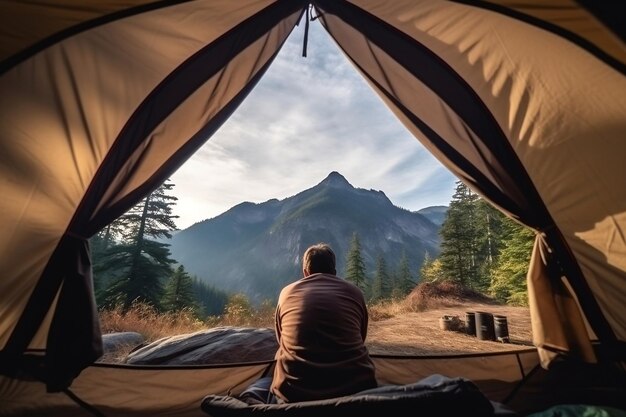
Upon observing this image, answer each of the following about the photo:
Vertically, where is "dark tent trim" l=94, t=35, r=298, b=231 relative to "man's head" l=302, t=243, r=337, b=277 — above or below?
above

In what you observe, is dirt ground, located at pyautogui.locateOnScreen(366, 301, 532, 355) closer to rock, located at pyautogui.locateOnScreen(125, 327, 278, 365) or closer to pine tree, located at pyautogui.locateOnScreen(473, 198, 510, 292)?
rock, located at pyautogui.locateOnScreen(125, 327, 278, 365)

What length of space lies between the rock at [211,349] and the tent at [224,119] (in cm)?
76

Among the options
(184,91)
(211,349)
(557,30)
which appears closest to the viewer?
(557,30)

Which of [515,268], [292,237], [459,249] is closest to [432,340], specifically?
[515,268]

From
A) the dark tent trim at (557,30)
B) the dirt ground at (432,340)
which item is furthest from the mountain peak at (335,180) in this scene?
the dark tent trim at (557,30)

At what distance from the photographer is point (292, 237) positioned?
12350 cm

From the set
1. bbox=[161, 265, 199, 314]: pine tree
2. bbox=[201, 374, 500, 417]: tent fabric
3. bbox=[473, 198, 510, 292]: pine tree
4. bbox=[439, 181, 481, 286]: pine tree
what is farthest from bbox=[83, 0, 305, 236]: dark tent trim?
bbox=[473, 198, 510, 292]: pine tree

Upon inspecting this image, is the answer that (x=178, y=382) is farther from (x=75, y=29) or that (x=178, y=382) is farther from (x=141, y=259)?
(x=141, y=259)

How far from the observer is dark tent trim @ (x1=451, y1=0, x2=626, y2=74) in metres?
2.17

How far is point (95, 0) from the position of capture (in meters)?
2.17

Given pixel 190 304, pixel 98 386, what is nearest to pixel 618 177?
pixel 98 386

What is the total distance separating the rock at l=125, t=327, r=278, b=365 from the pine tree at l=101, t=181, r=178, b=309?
1712 cm

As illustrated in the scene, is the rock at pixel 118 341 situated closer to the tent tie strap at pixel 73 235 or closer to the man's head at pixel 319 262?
the tent tie strap at pixel 73 235

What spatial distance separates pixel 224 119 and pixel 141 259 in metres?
20.5
